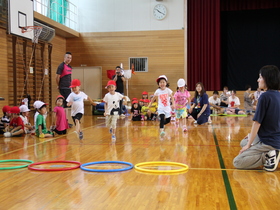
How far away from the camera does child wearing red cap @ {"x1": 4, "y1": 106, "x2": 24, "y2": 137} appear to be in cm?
866

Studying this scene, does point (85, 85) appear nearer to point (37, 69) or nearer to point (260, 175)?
point (37, 69)

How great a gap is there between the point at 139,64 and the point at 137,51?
0.67 m

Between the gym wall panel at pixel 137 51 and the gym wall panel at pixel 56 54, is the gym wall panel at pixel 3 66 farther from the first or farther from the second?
the gym wall panel at pixel 137 51

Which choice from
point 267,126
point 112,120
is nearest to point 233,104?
point 112,120

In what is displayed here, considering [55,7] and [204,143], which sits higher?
[55,7]

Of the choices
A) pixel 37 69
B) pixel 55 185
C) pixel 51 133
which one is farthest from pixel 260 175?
pixel 37 69

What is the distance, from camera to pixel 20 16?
12.4 meters

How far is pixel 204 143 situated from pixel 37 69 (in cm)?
1082

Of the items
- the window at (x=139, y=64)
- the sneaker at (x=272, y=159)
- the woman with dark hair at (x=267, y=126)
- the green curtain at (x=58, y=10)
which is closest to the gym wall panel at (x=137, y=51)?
the window at (x=139, y=64)

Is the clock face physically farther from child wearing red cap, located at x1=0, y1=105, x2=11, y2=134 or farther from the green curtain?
child wearing red cap, located at x1=0, y1=105, x2=11, y2=134

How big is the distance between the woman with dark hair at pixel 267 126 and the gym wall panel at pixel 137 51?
13705 millimetres

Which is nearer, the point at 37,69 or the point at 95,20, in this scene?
the point at 37,69

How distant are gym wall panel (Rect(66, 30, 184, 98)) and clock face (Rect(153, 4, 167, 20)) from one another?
76 cm

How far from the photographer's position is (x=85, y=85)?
62.5 feet
